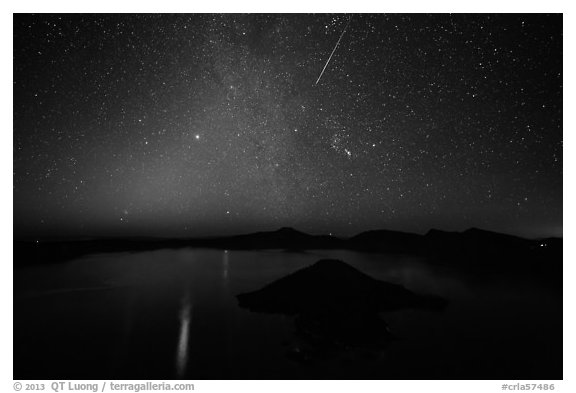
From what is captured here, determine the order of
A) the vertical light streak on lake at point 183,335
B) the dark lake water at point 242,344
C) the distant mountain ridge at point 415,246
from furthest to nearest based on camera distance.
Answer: the distant mountain ridge at point 415,246 < the vertical light streak on lake at point 183,335 < the dark lake water at point 242,344

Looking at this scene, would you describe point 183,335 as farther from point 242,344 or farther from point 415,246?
point 415,246

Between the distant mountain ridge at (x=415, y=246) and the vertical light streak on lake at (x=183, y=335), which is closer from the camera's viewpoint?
the vertical light streak on lake at (x=183, y=335)

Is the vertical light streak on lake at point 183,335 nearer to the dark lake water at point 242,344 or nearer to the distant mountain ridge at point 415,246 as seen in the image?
the dark lake water at point 242,344

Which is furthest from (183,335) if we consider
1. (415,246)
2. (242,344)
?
(415,246)

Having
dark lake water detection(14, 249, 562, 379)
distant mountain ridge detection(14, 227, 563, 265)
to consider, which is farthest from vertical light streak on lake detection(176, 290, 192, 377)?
distant mountain ridge detection(14, 227, 563, 265)

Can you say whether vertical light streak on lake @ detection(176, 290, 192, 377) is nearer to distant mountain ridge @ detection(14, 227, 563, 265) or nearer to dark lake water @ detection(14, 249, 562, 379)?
dark lake water @ detection(14, 249, 562, 379)

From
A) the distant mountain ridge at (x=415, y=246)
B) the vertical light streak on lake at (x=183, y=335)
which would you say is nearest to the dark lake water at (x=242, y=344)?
the vertical light streak on lake at (x=183, y=335)

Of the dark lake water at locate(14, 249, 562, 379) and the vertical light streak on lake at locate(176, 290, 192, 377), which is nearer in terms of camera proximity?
the dark lake water at locate(14, 249, 562, 379)

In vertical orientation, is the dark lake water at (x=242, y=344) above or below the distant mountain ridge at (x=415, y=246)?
below

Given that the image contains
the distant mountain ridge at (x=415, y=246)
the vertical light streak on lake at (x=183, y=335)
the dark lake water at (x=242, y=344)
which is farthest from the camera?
the distant mountain ridge at (x=415, y=246)
